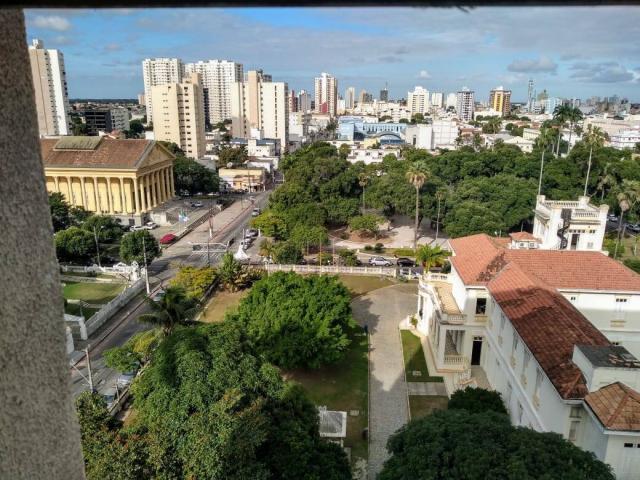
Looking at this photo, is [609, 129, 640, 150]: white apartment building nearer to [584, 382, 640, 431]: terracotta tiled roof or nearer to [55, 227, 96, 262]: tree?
[55, 227, 96, 262]: tree

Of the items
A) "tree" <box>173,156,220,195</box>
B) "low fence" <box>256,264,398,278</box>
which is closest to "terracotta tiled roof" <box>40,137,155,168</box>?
"tree" <box>173,156,220,195</box>

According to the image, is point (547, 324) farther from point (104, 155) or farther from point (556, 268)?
point (104, 155)

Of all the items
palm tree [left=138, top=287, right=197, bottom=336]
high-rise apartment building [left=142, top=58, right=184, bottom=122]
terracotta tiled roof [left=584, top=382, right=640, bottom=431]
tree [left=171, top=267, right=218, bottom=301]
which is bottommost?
tree [left=171, top=267, right=218, bottom=301]

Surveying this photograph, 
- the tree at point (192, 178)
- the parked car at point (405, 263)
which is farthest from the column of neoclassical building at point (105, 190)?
the parked car at point (405, 263)

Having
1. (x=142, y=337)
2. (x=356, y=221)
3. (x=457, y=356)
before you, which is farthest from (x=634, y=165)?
(x=142, y=337)

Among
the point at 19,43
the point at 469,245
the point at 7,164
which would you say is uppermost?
the point at 19,43

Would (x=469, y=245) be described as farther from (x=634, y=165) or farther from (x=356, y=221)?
(x=634, y=165)
